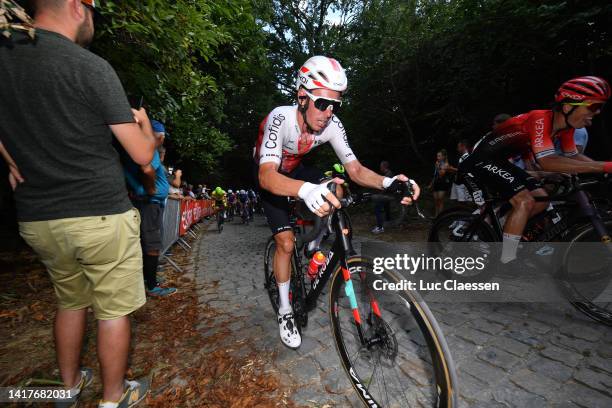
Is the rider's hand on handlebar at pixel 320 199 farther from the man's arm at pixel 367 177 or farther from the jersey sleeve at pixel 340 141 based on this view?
the jersey sleeve at pixel 340 141

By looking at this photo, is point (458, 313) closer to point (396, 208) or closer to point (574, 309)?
point (574, 309)

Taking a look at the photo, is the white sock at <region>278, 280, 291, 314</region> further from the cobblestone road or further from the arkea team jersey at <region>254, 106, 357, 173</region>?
the arkea team jersey at <region>254, 106, 357, 173</region>

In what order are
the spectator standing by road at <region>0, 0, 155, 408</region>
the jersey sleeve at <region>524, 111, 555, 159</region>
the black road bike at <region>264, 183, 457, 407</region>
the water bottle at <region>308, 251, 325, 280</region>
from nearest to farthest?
1. the spectator standing by road at <region>0, 0, 155, 408</region>
2. the black road bike at <region>264, 183, 457, 407</region>
3. the water bottle at <region>308, 251, 325, 280</region>
4. the jersey sleeve at <region>524, 111, 555, 159</region>

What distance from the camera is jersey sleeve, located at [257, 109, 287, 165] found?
2.37 meters

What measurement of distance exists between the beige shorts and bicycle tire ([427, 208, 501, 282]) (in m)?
3.68

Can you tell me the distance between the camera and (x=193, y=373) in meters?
2.46

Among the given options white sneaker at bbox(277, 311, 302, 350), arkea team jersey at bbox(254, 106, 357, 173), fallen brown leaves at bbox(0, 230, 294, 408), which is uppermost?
arkea team jersey at bbox(254, 106, 357, 173)

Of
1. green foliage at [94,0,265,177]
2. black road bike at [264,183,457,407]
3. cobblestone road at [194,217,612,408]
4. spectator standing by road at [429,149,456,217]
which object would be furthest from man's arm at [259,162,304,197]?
spectator standing by road at [429,149,456,217]

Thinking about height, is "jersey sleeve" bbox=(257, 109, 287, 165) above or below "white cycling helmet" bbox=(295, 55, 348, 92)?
below

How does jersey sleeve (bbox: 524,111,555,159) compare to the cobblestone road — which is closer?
the cobblestone road

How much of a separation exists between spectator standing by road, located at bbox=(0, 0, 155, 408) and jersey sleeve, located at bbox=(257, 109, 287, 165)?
86 centimetres

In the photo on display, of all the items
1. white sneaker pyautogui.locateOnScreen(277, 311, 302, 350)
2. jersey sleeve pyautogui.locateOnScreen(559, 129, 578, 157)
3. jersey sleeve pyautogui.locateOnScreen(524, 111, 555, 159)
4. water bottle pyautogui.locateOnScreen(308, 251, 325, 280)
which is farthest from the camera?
jersey sleeve pyautogui.locateOnScreen(559, 129, 578, 157)

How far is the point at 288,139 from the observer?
2775 millimetres

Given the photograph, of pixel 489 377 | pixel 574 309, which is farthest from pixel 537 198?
pixel 489 377
